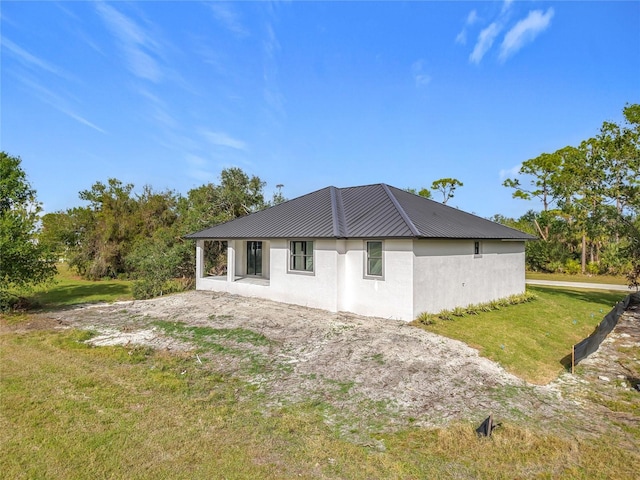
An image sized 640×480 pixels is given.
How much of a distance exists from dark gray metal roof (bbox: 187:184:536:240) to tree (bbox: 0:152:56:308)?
6.55 meters

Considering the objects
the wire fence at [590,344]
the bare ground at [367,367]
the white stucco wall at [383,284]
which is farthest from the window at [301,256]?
the wire fence at [590,344]

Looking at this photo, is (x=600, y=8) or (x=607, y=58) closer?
(x=600, y=8)

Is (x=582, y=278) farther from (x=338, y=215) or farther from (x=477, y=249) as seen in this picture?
(x=338, y=215)

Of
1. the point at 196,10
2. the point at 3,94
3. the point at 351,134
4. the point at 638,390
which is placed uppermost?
the point at 196,10

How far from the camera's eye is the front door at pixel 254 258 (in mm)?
19344

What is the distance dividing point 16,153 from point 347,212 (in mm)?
14200

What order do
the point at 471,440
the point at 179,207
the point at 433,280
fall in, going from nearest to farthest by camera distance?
the point at 471,440 → the point at 433,280 → the point at 179,207

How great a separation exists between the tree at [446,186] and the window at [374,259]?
3847cm

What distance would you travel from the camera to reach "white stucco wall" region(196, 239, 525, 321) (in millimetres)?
11508

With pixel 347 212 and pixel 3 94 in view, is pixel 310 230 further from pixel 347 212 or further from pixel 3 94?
pixel 3 94

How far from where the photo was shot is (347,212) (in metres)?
15.0

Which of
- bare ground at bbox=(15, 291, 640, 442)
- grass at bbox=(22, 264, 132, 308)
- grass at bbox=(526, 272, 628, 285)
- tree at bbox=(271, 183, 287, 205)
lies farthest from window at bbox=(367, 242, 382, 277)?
grass at bbox=(526, 272, 628, 285)

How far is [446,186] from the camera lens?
47.3 m

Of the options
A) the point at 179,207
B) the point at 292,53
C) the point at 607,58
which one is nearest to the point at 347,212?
the point at 292,53
